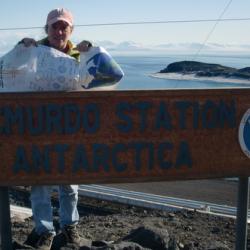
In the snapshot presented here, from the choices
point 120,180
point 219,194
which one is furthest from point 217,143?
point 219,194

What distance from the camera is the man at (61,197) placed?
425cm

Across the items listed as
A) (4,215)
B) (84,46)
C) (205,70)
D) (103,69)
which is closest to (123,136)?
(103,69)

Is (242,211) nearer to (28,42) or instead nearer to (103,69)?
(103,69)

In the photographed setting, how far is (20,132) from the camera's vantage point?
410cm

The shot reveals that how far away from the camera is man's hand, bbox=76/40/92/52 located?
429 cm

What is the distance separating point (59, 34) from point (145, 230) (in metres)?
1.72

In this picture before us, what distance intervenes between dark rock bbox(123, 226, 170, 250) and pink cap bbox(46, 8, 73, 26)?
1.78 m

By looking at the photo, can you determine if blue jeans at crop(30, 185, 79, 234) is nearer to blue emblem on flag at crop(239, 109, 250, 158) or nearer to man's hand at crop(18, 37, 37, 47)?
man's hand at crop(18, 37, 37, 47)

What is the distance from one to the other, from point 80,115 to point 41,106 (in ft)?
0.88

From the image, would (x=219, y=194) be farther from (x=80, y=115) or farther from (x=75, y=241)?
(x=80, y=115)

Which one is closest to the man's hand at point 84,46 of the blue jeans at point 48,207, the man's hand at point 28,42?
the man's hand at point 28,42

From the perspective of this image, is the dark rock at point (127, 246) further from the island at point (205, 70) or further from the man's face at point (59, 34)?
the island at point (205, 70)

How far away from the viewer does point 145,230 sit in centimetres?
491

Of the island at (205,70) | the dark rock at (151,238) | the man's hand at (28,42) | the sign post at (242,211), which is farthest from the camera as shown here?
the island at (205,70)
